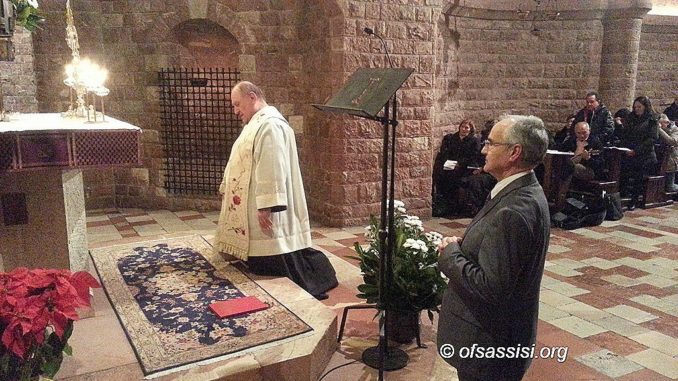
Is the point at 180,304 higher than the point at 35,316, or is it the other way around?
the point at 35,316

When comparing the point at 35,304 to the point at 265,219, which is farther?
the point at 265,219

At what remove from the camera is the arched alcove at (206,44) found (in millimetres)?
8109

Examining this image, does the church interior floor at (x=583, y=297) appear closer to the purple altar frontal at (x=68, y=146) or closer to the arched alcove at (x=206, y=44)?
the purple altar frontal at (x=68, y=146)

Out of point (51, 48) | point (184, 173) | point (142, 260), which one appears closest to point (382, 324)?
point (142, 260)

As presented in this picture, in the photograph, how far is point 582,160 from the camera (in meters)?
7.52

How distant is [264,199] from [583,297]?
2.93 meters

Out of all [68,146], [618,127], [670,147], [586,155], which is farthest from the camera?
[618,127]

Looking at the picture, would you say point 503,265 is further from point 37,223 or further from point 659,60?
point 659,60

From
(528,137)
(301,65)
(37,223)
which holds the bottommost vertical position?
(37,223)

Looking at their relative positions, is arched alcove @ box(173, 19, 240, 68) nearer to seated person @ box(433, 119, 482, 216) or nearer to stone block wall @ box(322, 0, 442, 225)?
stone block wall @ box(322, 0, 442, 225)

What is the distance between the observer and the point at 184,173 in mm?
8320

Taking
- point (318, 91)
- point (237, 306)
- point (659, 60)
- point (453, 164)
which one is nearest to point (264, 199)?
point (237, 306)

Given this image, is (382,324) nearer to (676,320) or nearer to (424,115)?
(676,320)

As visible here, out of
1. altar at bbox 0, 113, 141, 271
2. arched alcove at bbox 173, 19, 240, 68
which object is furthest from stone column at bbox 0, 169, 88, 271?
arched alcove at bbox 173, 19, 240, 68
